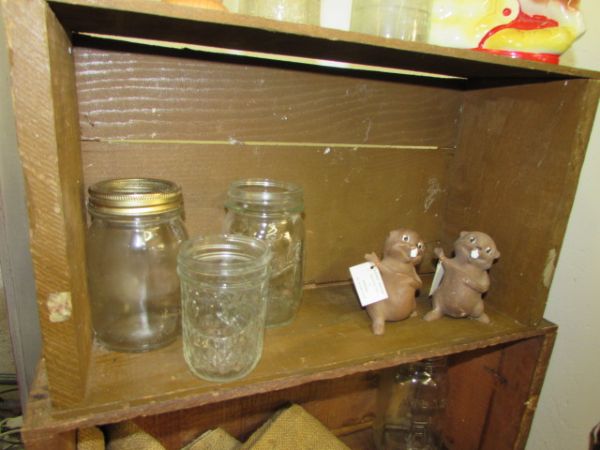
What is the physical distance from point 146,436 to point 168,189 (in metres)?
0.45

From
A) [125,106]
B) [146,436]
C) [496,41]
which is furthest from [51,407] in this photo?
[496,41]

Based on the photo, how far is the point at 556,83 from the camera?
73 centimetres

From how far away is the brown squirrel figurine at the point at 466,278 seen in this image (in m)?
0.75

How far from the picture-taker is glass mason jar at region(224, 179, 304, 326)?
2.28 ft

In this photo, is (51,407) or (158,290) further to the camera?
(158,290)

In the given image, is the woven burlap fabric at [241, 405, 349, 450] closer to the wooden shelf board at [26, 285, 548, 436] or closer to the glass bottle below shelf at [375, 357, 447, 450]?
the glass bottle below shelf at [375, 357, 447, 450]

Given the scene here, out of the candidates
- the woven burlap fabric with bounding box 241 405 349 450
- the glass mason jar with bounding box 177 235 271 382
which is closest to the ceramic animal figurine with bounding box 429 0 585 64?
the glass mason jar with bounding box 177 235 271 382

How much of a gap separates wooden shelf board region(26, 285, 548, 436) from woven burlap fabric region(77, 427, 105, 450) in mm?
134

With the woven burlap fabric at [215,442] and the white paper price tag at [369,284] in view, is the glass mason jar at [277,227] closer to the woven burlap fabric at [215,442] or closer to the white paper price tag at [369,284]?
the white paper price tag at [369,284]

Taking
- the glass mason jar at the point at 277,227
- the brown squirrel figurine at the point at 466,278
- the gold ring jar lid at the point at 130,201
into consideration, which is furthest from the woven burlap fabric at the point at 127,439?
the brown squirrel figurine at the point at 466,278

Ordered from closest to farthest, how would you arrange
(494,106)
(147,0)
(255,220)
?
(147,0), (255,220), (494,106)

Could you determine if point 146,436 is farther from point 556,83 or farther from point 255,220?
point 556,83

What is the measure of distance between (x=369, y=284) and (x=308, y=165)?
0.26 meters

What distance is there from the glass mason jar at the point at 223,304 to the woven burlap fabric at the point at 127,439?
0.82 ft
